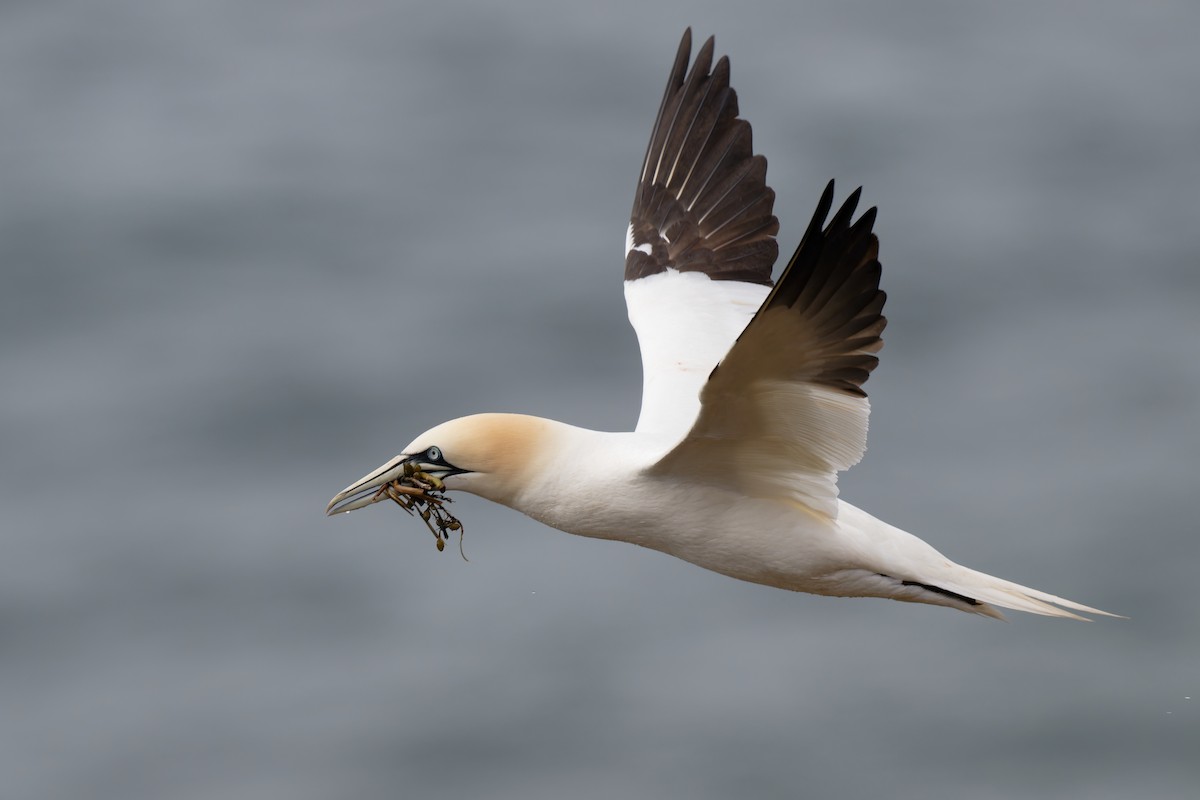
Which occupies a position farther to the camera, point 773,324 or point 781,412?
point 781,412

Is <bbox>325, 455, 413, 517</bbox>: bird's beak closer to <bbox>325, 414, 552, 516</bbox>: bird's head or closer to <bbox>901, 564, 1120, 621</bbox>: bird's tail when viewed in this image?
<bbox>325, 414, 552, 516</bbox>: bird's head

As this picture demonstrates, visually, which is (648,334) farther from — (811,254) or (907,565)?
Answer: (811,254)

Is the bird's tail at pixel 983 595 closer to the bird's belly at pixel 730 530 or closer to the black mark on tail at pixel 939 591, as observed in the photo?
the black mark on tail at pixel 939 591

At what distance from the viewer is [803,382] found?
6938mm

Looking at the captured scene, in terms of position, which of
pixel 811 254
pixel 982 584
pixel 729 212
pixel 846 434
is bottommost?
pixel 982 584

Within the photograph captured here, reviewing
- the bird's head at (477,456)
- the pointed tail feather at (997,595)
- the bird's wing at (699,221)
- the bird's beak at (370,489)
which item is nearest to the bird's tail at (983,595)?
the pointed tail feather at (997,595)

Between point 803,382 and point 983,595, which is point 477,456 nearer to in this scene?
point 803,382

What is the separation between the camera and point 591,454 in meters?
7.44

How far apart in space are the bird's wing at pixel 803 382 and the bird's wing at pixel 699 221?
184 cm

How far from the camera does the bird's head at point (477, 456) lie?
24.2ft

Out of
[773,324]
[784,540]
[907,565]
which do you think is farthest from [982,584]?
[773,324]

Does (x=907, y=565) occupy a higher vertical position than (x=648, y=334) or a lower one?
lower

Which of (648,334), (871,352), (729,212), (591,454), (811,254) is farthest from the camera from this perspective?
(729,212)

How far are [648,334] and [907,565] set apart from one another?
2.21m
